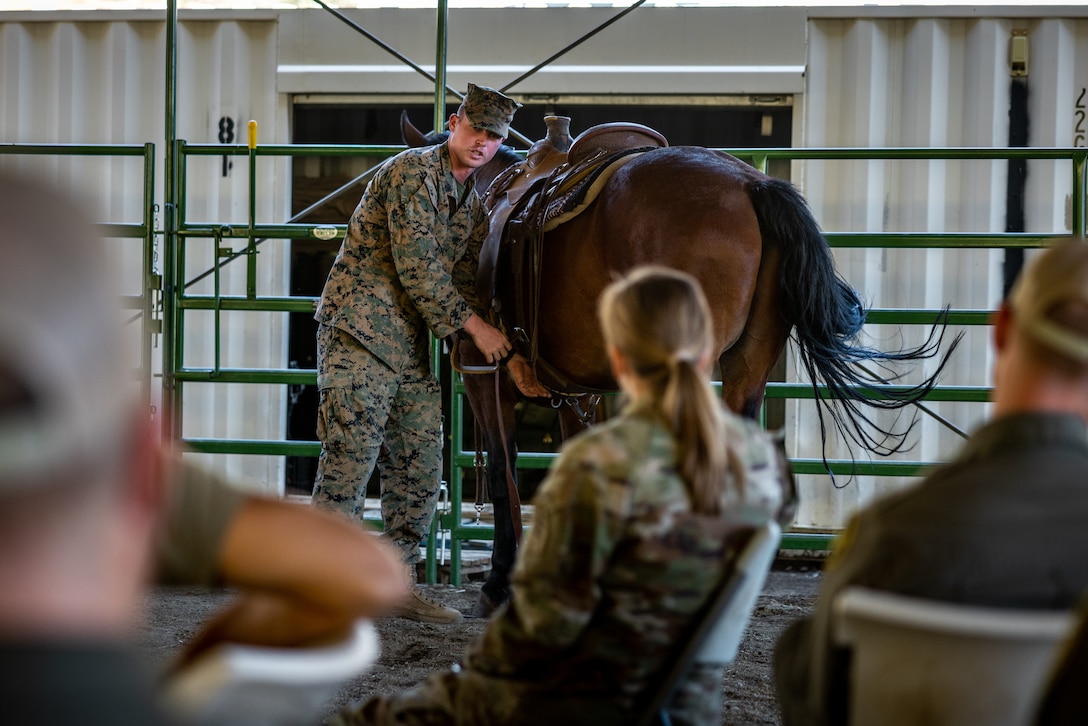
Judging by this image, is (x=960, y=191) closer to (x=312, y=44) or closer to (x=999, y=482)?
(x=312, y=44)

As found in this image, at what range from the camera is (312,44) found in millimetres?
6207

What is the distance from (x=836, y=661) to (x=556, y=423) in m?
5.55

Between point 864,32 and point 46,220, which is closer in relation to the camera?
point 46,220

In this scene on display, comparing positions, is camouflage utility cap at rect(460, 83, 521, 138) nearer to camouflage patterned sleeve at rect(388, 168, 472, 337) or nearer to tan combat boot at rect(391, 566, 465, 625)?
camouflage patterned sleeve at rect(388, 168, 472, 337)

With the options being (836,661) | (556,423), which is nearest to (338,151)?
(556,423)

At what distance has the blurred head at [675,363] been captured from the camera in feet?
4.88

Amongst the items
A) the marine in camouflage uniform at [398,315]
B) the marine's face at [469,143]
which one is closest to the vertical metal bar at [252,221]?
the marine in camouflage uniform at [398,315]

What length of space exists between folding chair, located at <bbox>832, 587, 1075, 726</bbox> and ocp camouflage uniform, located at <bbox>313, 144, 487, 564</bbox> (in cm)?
281

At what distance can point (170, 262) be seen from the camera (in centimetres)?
491

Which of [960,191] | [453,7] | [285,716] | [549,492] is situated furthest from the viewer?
[453,7]

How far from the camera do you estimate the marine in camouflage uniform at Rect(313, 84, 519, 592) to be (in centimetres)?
385

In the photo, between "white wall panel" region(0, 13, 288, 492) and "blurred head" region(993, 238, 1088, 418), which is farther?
"white wall panel" region(0, 13, 288, 492)

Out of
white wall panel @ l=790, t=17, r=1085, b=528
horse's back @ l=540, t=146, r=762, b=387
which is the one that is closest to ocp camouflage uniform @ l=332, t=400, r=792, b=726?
horse's back @ l=540, t=146, r=762, b=387

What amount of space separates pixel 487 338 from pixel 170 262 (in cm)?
169
